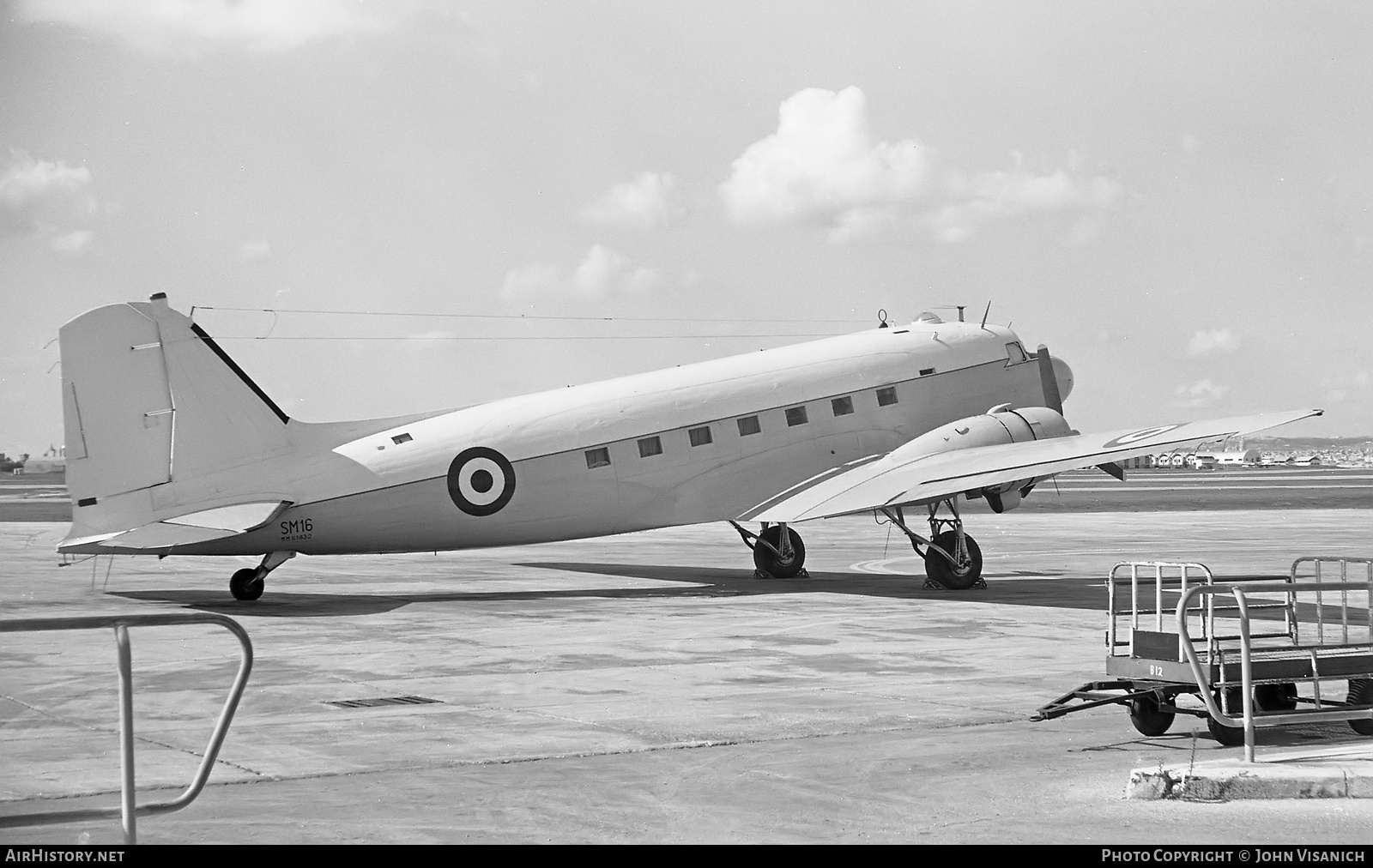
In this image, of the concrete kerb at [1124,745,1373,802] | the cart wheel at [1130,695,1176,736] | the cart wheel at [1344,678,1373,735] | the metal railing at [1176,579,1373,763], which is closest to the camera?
the concrete kerb at [1124,745,1373,802]

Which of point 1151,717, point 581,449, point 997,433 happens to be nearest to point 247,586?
point 581,449

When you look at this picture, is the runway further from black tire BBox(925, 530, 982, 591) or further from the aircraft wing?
the aircraft wing

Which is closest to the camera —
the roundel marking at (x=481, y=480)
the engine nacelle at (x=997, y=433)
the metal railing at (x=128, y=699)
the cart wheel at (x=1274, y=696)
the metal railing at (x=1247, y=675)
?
the metal railing at (x=128, y=699)

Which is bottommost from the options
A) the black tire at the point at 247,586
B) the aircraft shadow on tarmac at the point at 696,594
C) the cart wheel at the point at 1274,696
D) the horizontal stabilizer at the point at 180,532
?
the cart wheel at the point at 1274,696

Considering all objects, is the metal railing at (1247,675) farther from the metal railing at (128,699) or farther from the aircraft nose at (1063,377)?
the aircraft nose at (1063,377)

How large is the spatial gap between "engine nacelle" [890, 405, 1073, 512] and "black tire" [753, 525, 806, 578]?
122 inches

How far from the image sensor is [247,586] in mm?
23406

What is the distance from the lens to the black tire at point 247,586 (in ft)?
76.7

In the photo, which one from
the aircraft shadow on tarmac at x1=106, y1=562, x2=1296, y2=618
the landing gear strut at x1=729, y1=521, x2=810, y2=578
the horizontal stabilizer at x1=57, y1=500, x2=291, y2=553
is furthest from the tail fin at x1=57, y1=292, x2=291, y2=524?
the landing gear strut at x1=729, y1=521, x2=810, y2=578

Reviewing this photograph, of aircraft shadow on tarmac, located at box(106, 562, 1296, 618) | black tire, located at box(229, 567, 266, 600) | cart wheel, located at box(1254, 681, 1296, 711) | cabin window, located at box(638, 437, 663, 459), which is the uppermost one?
cabin window, located at box(638, 437, 663, 459)

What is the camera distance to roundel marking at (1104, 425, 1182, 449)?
24438mm

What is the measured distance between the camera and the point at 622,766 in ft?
34.1

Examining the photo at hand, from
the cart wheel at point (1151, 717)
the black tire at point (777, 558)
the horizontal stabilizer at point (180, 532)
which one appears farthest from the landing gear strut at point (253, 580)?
the cart wheel at point (1151, 717)

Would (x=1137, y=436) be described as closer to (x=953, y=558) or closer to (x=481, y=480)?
(x=953, y=558)
